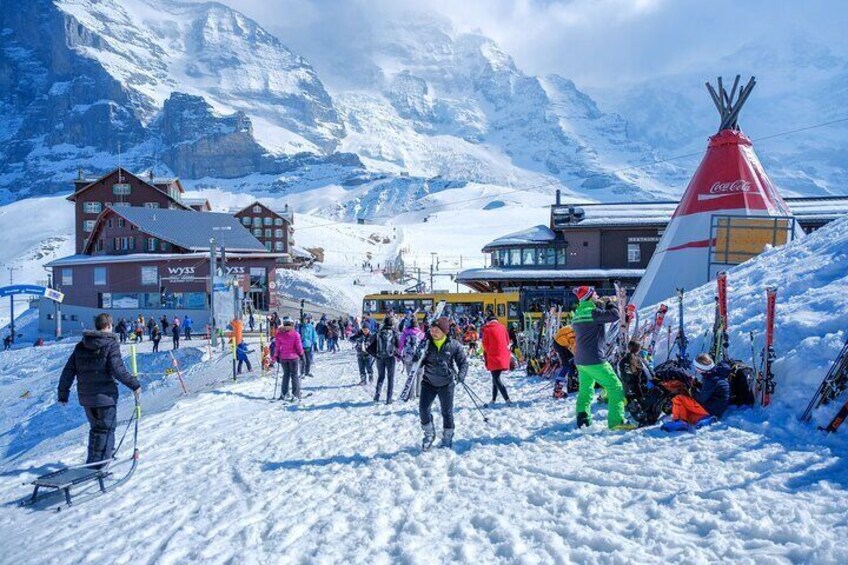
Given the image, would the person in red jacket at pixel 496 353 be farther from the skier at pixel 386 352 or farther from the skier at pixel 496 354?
the skier at pixel 386 352

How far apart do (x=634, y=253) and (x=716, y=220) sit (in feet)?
61.8

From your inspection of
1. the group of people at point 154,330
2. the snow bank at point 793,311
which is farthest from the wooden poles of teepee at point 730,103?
the group of people at point 154,330

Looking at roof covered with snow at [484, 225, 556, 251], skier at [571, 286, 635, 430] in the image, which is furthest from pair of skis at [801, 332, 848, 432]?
roof covered with snow at [484, 225, 556, 251]

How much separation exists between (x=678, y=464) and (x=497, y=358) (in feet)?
14.8

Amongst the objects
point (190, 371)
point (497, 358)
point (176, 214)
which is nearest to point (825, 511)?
point (497, 358)

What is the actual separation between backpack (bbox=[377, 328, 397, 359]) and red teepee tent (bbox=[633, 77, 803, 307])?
10.3 meters

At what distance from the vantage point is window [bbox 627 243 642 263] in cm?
3731

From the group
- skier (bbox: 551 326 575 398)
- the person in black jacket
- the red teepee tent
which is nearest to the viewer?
the person in black jacket

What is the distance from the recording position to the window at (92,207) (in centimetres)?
6588

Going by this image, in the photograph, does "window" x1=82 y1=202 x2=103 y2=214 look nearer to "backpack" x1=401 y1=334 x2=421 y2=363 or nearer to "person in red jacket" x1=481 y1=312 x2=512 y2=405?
"backpack" x1=401 y1=334 x2=421 y2=363

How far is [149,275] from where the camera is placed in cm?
4309

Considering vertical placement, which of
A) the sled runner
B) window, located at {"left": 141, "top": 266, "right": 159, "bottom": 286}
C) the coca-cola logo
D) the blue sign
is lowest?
the sled runner

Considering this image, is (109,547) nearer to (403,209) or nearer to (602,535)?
(602,535)

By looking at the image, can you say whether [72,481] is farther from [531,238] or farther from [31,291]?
[531,238]
